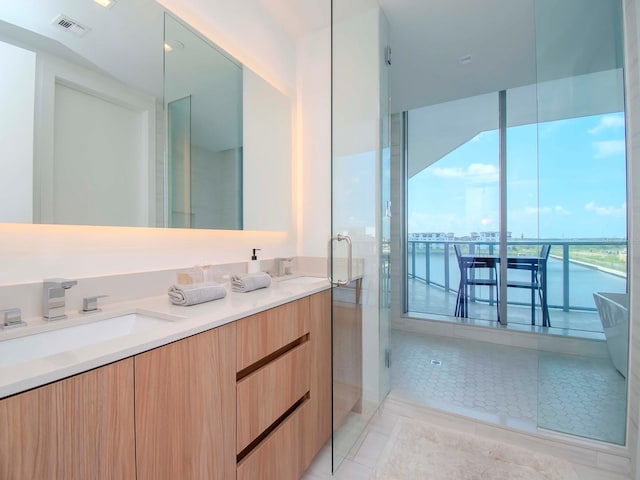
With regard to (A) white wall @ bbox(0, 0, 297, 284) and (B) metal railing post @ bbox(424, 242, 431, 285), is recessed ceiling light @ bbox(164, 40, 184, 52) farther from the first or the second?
(B) metal railing post @ bbox(424, 242, 431, 285)

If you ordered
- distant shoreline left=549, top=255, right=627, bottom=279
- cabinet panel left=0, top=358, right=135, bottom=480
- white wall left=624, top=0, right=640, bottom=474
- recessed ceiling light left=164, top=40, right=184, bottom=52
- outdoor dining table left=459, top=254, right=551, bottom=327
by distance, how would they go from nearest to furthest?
cabinet panel left=0, top=358, right=135, bottom=480, recessed ceiling light left=164, top=40, right=184, bottom=52, white wall left=624, top=0, right=640, bottom=474, distant shoreline left=549, top=255, right=627, bottom=279, outdoor dining table left=459, top=254, right=551, bottom=327

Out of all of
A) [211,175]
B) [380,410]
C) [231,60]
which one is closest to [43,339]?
[211,175]

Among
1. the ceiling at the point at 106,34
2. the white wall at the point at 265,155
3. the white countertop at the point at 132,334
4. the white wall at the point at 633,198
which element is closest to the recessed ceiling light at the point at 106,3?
the ceiling at the point at 106,34

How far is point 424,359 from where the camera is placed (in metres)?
2.84

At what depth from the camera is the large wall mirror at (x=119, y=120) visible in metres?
0.98

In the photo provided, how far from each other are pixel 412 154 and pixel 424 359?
2.47 m

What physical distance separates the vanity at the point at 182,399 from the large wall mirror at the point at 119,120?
0.48 metres

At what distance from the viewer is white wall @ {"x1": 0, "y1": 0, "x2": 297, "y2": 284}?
0.98m

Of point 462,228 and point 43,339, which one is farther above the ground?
point 462,228

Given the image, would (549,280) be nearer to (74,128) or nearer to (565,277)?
(565,277)

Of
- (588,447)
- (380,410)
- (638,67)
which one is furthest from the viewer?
(380,410)

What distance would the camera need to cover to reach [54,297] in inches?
37.9

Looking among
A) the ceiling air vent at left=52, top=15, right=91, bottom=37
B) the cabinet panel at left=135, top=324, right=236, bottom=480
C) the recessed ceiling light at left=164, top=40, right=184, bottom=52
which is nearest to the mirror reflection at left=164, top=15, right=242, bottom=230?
the recessed ceiling light at left=164, top=40, right=184, bottom=52

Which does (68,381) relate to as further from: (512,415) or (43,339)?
(512,415)
